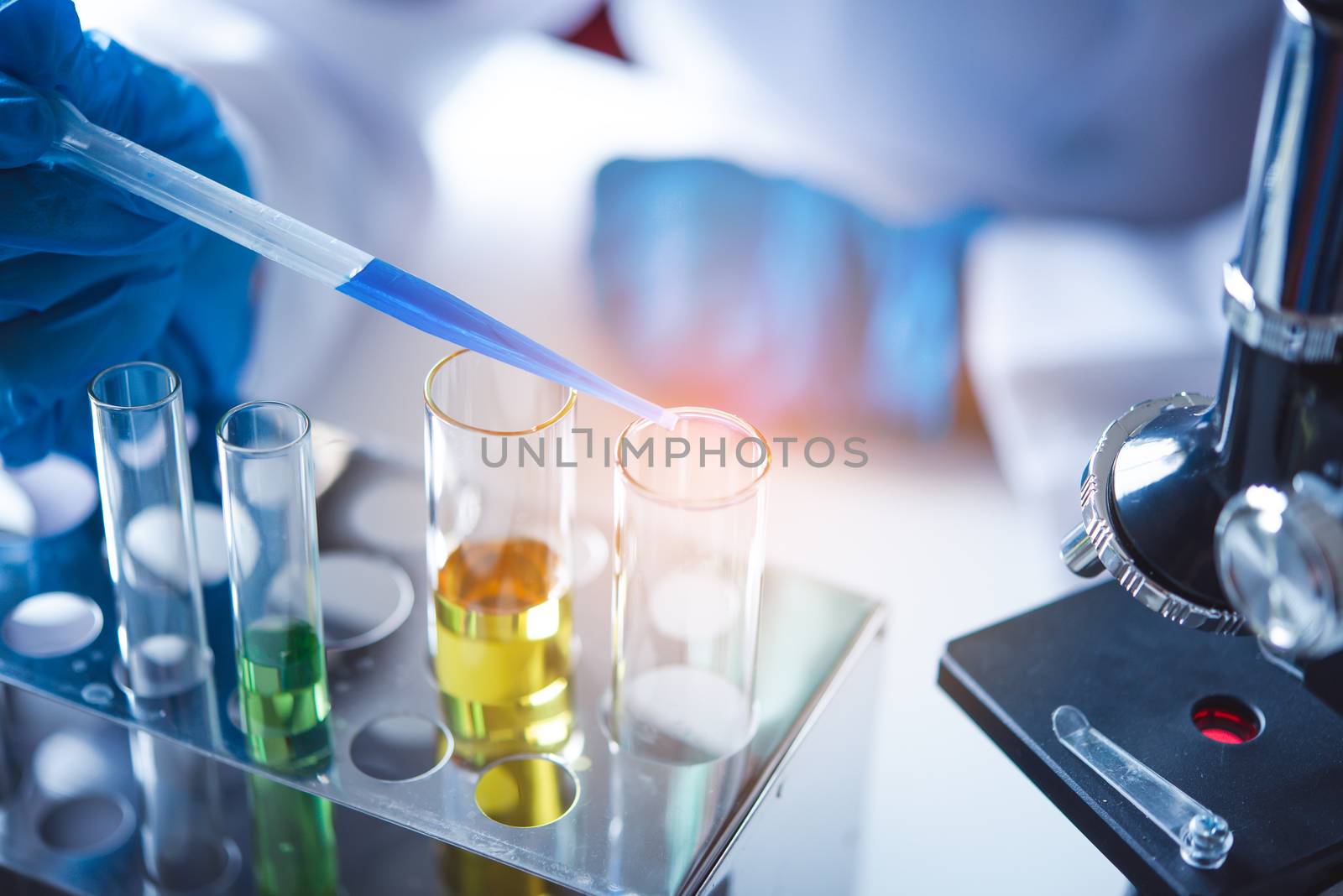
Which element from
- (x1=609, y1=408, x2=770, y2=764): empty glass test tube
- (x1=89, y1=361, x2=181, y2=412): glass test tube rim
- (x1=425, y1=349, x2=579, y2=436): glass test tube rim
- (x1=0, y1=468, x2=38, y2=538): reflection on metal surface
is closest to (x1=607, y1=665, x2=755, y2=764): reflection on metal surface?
(x1=609, y1=408, x2=770, y2=764): empty glass test tube

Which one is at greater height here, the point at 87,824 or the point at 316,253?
the point at 316,253

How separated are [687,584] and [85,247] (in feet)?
0.98

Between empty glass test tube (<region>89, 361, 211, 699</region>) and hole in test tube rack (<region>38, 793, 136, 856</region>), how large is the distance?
8cm

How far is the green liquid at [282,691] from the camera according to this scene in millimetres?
604

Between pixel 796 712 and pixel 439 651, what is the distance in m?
0.16

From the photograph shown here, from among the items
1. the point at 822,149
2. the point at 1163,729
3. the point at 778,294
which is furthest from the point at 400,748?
the point at 822,149

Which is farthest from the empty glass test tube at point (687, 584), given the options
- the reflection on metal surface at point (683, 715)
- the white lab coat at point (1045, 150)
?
the white lab coat at point (1045, 150)

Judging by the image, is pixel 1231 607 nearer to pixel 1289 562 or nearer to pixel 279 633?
pixel 1289 562

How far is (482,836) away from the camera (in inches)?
22.6

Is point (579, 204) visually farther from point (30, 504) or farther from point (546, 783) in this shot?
point (546, 783)

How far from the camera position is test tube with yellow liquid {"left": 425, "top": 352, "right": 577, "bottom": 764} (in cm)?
62

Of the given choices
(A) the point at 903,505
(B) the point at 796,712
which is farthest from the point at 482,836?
(A) the point at 903,505

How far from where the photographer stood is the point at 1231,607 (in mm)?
475

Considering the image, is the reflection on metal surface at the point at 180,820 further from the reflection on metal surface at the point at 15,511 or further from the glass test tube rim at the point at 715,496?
the glass test tube rim at the point at 715,496
